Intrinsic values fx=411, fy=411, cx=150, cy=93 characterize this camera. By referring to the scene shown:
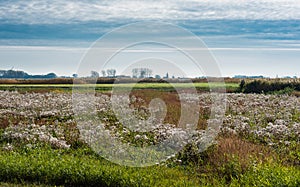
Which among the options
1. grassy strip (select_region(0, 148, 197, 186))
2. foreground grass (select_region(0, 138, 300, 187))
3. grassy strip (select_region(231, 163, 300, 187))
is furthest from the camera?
grassy strip (select_region(0, 148, 197, 186))

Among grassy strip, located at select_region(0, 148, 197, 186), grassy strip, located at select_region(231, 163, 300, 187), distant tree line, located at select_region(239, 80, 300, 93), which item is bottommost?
grassy strip, located at select_region(0, 148, 197, 186)

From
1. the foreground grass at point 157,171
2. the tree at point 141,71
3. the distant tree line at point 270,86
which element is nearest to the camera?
the foreground grass at point 157,171

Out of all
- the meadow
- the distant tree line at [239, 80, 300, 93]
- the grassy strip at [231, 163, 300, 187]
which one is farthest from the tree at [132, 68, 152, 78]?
the distant tree line at [239, 80, 300, 93]

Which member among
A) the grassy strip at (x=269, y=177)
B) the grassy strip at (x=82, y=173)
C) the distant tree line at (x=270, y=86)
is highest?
the distant tree line at (x=270, y=86)

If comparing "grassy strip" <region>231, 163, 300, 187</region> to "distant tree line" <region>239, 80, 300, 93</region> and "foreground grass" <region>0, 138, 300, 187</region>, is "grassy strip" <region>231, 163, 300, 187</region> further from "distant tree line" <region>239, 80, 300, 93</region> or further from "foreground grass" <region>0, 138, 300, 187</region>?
"distant tree line" <region>239, 80, 300, 93</region>

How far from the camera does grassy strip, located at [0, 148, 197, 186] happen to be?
9969 millimetres

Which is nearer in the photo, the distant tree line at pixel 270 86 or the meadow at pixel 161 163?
the meadow at pixel 161 163

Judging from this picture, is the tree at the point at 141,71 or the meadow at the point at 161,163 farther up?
the tree at the point at 141,71

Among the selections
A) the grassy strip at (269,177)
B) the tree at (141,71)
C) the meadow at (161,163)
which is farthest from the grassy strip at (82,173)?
the tree at (141,71)

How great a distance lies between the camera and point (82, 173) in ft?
34.0

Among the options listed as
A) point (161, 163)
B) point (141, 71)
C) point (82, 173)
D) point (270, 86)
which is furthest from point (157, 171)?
point (270, 86)

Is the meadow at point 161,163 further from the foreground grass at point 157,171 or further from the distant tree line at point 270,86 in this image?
the distant tree line at point 270,86

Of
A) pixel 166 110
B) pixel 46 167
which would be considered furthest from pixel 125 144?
pixel 166 110

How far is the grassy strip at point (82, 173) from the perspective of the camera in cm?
997
